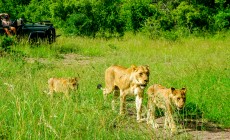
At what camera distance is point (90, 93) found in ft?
23.6

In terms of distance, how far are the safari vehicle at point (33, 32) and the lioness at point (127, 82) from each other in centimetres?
835

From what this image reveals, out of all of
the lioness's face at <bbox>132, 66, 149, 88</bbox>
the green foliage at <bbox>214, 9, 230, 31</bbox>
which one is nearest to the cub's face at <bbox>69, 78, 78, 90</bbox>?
the lioness's face at <bbox>132, 66, 149, 88</bbox>

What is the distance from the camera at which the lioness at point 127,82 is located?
255 inches

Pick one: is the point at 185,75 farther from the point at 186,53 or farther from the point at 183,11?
the point at 183,11

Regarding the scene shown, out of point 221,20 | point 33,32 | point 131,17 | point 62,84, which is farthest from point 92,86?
point 221,20

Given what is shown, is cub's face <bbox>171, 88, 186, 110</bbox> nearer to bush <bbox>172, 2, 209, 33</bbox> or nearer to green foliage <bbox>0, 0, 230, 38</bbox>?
green foliage <bbox>0, 0, 230, 38</bbox>

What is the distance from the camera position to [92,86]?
26.6 ft

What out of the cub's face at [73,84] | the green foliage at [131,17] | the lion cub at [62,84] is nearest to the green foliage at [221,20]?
the green foliage at [131,17]

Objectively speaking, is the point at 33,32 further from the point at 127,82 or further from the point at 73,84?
the point at 127,82

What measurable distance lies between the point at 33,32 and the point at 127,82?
937 centimetres

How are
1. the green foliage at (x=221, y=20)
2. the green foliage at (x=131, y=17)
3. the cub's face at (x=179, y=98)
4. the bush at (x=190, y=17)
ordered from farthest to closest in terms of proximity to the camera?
the bush at (x=190, y=17) → the green foliage at (x=221, y=20) → the green foliage at (x=131, y=17) → the cub's face at (x=179, y=98)

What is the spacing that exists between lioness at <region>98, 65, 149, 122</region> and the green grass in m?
0.31

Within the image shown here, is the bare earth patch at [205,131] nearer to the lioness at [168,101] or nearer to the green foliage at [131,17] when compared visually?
the lioness at [168,101]

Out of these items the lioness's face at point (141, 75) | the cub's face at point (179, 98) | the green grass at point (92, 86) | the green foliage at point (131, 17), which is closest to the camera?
the green grass at point (92, 86)
